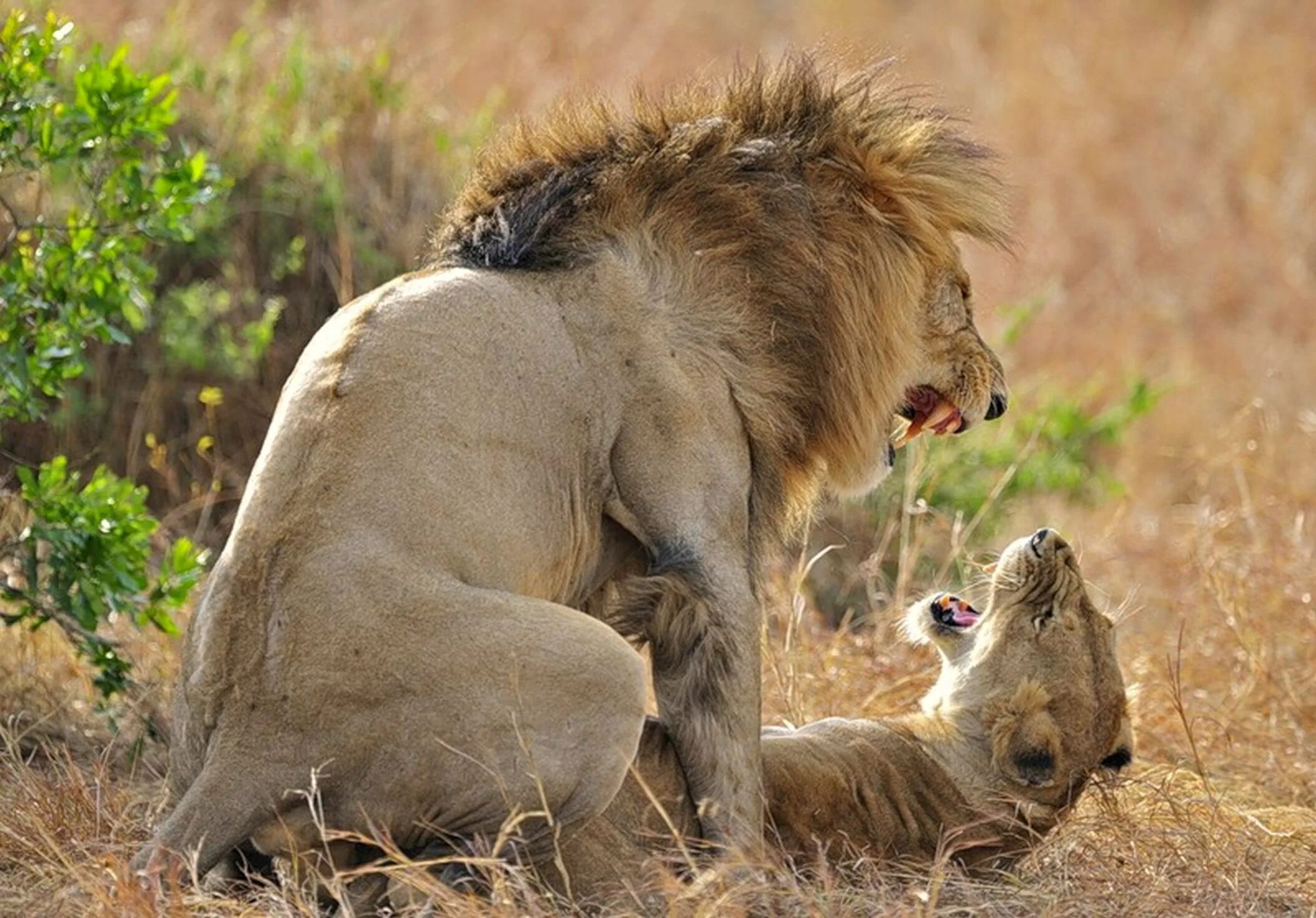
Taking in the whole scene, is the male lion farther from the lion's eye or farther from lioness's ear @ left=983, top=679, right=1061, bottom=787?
the lion's eye

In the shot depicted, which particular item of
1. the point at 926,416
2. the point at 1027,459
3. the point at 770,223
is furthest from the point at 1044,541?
the point at 1027,459

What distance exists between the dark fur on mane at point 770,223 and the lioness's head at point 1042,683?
1.59ft

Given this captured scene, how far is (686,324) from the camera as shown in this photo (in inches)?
166

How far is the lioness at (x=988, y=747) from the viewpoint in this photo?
441cm

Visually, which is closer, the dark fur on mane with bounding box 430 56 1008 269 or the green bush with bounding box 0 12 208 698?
the dark fur on mane with bounding box 430 56 1008 269

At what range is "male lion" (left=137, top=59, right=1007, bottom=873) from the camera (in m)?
3.65

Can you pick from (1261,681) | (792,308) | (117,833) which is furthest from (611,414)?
(1261,681)

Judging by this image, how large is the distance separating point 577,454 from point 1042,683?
1227 millimetres

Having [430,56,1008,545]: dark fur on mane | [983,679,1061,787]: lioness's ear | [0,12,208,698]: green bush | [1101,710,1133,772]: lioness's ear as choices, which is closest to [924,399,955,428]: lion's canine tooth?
[430,56,1008,545]: dark fur on mane

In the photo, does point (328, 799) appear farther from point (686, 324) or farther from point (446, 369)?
point (686, 324)

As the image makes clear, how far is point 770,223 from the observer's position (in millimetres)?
4398

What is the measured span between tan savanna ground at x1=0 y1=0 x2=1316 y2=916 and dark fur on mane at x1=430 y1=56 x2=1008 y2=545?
2.26 feet

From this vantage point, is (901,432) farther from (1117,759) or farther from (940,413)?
(1117,759)

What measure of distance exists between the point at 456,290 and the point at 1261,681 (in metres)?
3.04
